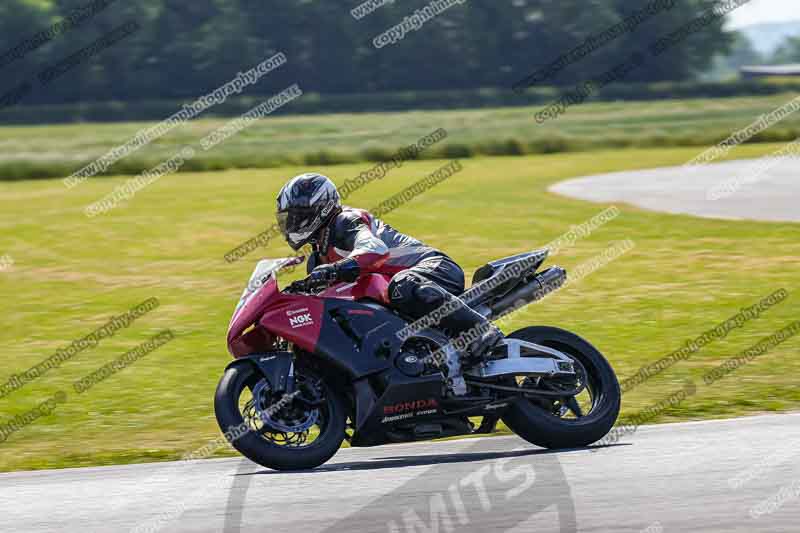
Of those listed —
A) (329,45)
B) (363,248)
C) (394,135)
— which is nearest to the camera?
(363,248)

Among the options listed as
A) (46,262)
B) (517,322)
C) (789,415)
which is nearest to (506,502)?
(789,415)

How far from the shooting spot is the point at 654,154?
123 ft

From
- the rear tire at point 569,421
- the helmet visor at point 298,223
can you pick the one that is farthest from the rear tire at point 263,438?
the rear tire at point 569,421

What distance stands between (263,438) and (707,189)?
68.5 feet

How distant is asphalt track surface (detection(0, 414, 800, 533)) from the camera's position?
5438 millimetres

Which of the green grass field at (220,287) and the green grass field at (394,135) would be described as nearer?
the green grass field at (220,287)

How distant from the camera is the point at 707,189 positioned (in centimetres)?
2598

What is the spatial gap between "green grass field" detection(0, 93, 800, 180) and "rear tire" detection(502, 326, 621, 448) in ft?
99.5

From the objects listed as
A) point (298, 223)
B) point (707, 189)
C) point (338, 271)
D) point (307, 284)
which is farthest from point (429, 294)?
point (707, 189)

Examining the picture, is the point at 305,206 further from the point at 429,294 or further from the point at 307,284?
the point at 429,294

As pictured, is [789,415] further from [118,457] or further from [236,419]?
[118,457]

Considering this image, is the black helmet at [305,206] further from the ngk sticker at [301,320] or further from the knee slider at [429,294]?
the knee slider at [429,294]

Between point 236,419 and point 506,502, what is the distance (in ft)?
4.89

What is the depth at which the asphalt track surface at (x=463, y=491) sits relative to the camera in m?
5.44
